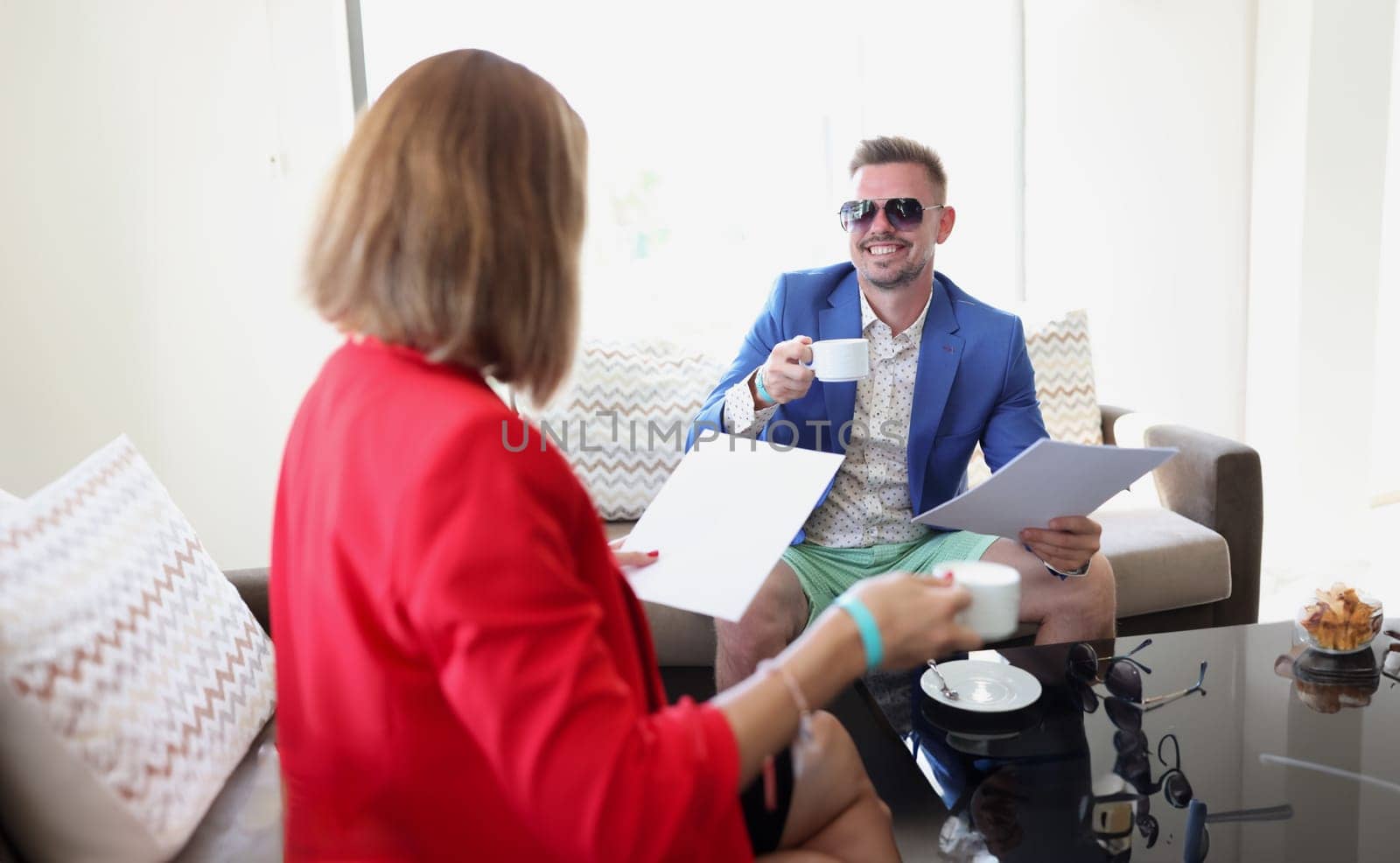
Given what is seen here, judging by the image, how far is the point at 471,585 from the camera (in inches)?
26.0

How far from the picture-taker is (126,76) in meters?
2.67

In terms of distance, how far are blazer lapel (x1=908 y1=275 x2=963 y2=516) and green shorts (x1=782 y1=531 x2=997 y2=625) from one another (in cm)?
10

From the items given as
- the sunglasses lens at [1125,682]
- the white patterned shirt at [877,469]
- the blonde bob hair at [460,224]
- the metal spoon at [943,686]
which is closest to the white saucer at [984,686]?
the metal spoon at [943,686]

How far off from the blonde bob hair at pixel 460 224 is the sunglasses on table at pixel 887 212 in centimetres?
125

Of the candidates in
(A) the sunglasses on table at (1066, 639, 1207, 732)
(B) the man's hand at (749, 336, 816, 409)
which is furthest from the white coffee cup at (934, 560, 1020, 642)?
(B) the man's hand at (749, 336, 816, 409)

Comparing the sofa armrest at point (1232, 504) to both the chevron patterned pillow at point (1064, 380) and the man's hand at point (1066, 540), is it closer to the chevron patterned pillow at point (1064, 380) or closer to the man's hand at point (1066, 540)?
the chevron patterned pillow at point (1064, 380)

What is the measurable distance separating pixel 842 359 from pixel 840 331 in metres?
0.48

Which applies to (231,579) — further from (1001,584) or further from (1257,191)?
(1257,191)

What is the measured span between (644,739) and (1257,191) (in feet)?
11.2

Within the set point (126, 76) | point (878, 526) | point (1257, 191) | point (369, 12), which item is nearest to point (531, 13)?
point (369, 12)

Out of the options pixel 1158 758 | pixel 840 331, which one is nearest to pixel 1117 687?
pixel 1158 758

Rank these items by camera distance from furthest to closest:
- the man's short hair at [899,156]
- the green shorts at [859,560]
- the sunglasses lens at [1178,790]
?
the man's short hair at [899,156]
the green shorts at [859,560]
the sunglasses lens at [1178,790]

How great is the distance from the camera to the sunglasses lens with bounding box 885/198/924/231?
6.44ft

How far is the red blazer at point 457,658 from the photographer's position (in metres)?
0.67
